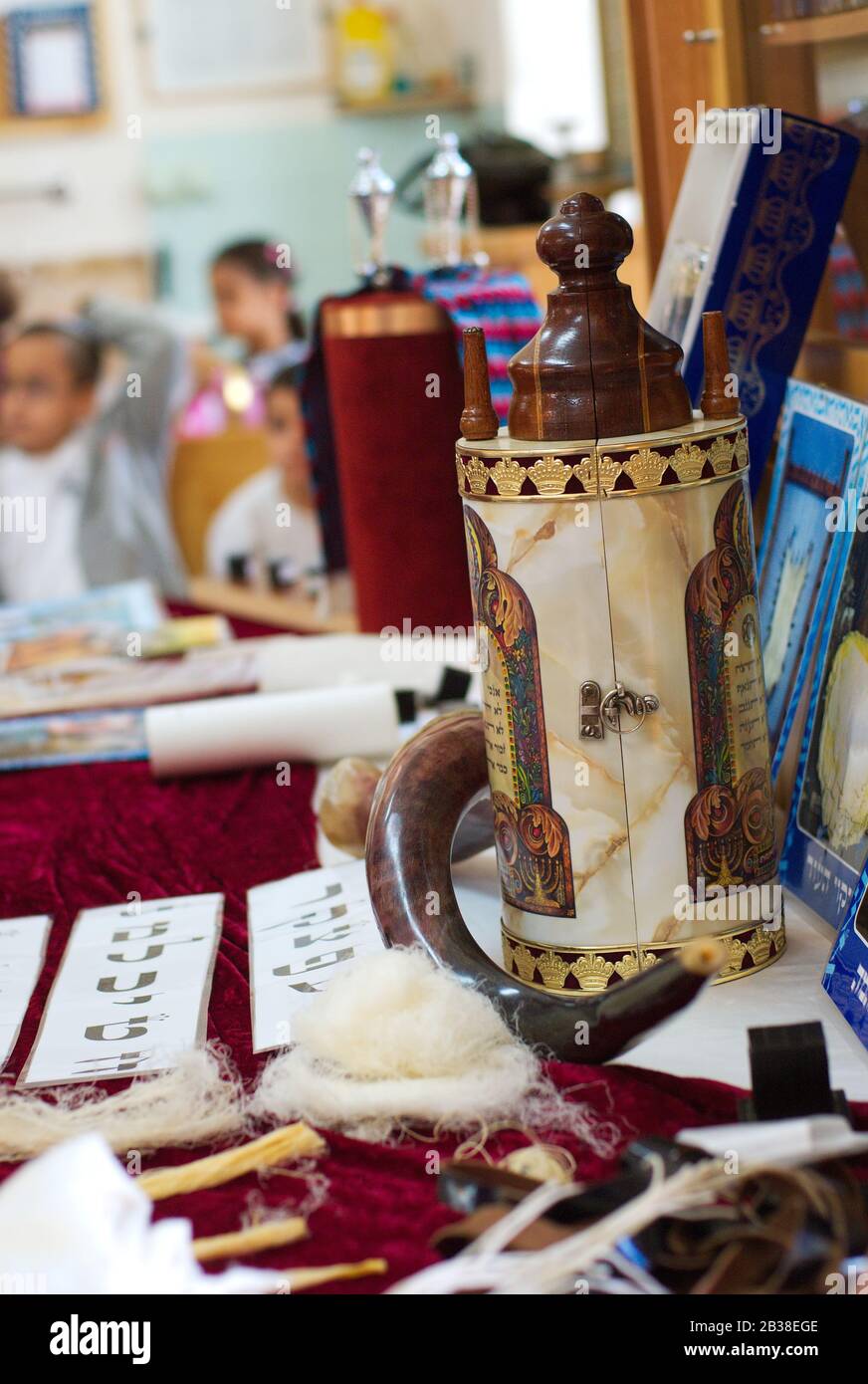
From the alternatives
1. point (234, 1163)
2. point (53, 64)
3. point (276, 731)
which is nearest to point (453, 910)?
point (234, 1163)

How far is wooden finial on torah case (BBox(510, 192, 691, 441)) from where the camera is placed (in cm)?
79

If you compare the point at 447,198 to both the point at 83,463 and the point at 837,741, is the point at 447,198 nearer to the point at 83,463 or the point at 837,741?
the point at 837,741

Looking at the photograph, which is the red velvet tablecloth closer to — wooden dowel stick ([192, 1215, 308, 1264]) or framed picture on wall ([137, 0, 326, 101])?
wooden dowel stick ([192, 1215, 308, 1264])

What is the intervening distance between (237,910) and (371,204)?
0.85 m

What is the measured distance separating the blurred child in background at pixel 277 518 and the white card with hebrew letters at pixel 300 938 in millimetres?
1112

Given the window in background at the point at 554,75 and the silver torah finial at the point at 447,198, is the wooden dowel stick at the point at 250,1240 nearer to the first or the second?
the silver torah finial at the point at 447,198

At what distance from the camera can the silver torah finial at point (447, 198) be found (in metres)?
1.58

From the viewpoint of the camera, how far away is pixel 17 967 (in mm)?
983

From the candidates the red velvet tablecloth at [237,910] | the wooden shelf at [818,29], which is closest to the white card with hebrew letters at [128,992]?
the red velvet tablecloth at [237,910]

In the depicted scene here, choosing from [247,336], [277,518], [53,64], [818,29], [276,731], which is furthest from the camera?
[53,64]

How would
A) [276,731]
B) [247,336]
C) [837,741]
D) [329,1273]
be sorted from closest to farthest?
[329,1273], [837,741], [276,731], [247,336]

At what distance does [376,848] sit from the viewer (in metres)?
0.85

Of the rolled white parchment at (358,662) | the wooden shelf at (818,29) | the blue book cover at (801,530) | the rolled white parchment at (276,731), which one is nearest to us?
the blue book cover at (801,530)

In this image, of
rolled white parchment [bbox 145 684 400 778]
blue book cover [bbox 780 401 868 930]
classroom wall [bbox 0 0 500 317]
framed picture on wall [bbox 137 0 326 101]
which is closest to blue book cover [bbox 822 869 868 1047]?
blue book cover [bbox 780 401 868 930]
